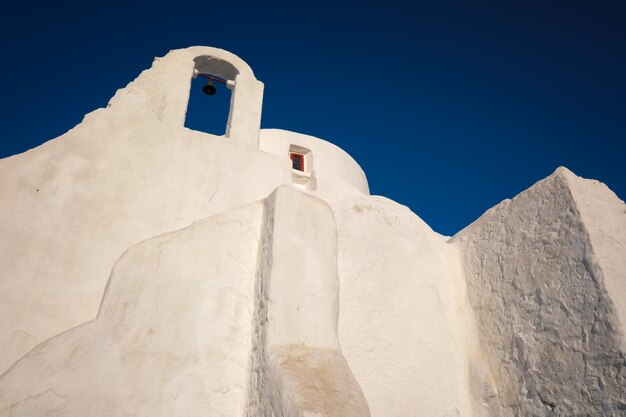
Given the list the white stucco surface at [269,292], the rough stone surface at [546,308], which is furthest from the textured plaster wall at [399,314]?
the rough stone surface at [546,308]

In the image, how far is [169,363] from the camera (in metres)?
3.71

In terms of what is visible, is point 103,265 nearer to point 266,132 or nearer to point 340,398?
point 340,398

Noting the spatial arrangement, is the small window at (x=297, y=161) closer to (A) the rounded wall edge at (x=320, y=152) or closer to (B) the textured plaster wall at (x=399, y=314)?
(A) the rounded wall edge at (x=320, y=152)

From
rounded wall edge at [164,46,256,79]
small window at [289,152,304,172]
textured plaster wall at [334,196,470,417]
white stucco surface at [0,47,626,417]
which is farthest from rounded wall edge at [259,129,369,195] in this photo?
textured plaster wall at [334,196,470,417]

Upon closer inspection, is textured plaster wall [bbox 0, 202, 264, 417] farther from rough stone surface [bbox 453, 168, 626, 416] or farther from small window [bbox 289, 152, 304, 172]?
small window [bbox 289, 152, 304, 172]

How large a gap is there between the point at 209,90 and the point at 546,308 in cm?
664

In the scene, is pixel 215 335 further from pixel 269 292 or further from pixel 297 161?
pixel 297 161

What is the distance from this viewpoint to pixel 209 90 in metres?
8.38

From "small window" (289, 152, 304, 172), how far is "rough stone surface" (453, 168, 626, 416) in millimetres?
10444

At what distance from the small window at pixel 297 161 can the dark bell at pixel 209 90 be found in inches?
294

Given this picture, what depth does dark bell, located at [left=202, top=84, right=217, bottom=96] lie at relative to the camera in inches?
328

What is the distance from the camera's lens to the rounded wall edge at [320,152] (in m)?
15.6

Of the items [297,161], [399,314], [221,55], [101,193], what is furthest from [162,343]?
[297,161]

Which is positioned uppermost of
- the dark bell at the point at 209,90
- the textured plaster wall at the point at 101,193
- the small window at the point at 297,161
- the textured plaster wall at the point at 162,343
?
the small window at the point at 297,161
